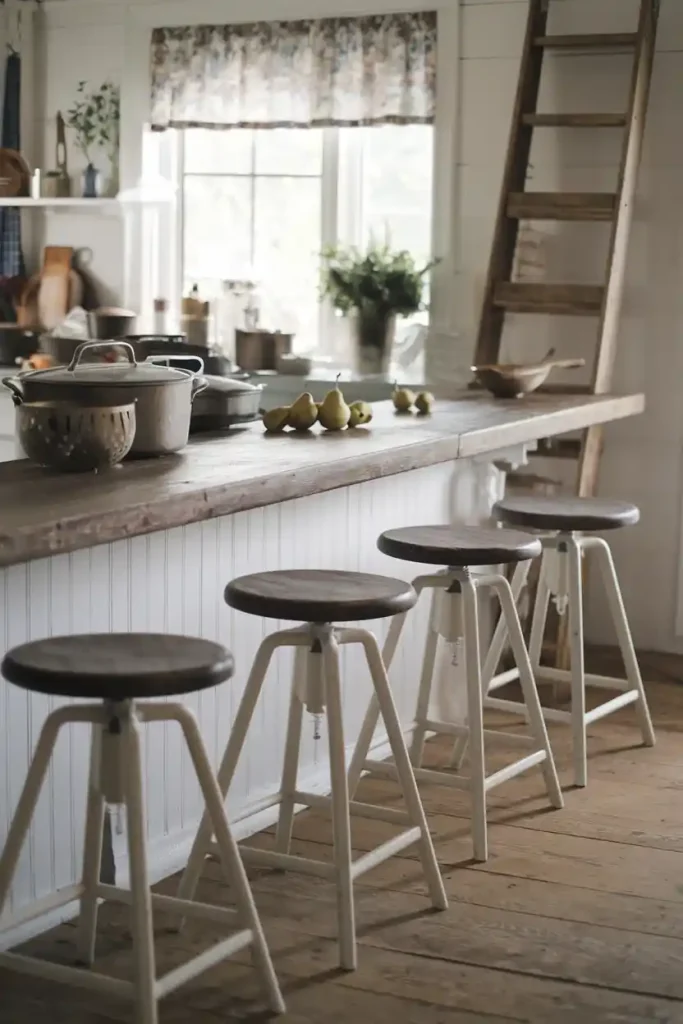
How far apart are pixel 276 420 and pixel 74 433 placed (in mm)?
872

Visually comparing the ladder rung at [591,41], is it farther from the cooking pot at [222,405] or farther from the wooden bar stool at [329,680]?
the wooden bar stool at [329,680]

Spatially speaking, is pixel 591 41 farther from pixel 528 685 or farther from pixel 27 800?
pixel 27 800

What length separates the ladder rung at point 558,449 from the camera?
5023 mm

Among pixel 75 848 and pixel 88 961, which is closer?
pixel 88 961

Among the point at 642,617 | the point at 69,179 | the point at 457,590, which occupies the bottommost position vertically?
the point at 642,617

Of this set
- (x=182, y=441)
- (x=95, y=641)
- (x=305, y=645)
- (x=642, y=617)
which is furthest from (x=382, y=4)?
(x=95, y=641)

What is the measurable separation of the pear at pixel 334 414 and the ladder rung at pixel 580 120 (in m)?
1.71

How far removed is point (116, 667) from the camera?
2275mm

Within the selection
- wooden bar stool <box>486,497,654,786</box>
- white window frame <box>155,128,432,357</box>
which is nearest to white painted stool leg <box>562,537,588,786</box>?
wooden bar stool <box>486,497,654,786</box>

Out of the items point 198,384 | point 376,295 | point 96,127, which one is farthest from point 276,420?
point 96,127

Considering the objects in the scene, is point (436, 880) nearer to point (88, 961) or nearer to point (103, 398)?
point (88, 961)

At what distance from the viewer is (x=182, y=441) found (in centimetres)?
321

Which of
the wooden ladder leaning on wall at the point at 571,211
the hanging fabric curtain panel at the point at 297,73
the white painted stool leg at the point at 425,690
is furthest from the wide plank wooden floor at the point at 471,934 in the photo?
the hanging fabric curtain panel at the point at 297,73

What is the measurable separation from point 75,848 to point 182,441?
86cm
